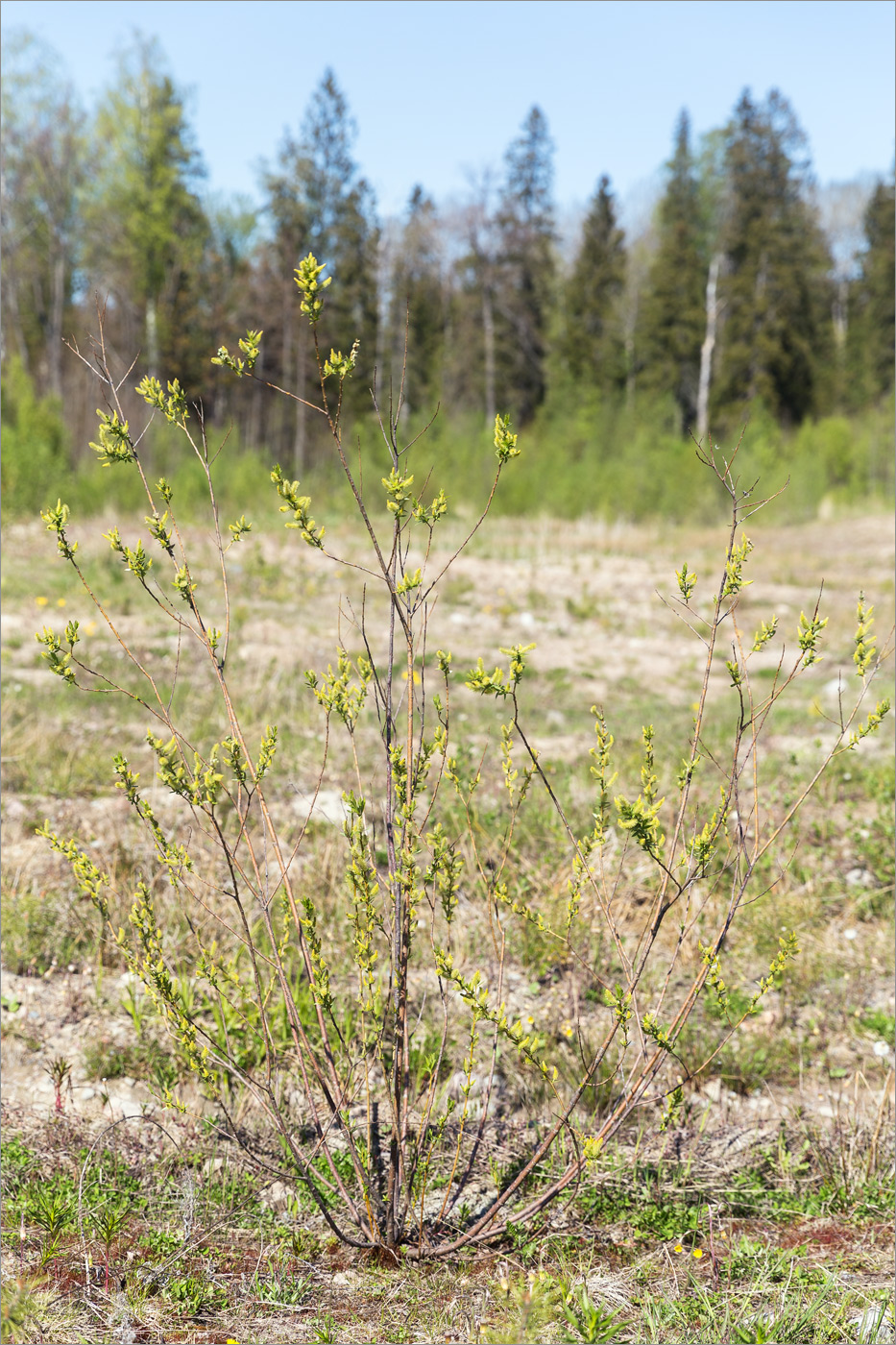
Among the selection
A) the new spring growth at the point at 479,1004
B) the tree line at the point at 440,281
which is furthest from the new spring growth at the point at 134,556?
the tree line at the point at 440,281

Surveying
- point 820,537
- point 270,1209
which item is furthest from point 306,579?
point 820,537

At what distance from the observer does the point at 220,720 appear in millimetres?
4609

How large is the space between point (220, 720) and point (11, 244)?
61.8ft

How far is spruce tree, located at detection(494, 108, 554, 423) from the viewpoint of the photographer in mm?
25578

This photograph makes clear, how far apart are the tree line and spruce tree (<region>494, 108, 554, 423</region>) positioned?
7 cm

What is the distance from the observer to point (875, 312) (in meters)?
28.1

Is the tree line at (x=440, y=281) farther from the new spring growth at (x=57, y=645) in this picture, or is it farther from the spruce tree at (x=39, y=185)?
the new spring growth at (x=57, y=645)

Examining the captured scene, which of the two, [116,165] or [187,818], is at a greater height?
[116,165]

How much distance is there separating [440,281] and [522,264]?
2625mm

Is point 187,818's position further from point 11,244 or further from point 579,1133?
→ point 11,244

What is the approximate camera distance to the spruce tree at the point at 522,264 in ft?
83.9

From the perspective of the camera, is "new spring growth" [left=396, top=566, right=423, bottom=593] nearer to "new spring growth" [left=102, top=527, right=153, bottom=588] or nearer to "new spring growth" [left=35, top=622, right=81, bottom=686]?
"new spring growth" [left=102, top=527, right=153, bottom=588]

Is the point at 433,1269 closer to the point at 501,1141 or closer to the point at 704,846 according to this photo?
the point at 501,1141

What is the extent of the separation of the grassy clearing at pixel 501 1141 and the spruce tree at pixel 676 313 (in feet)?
78.8
